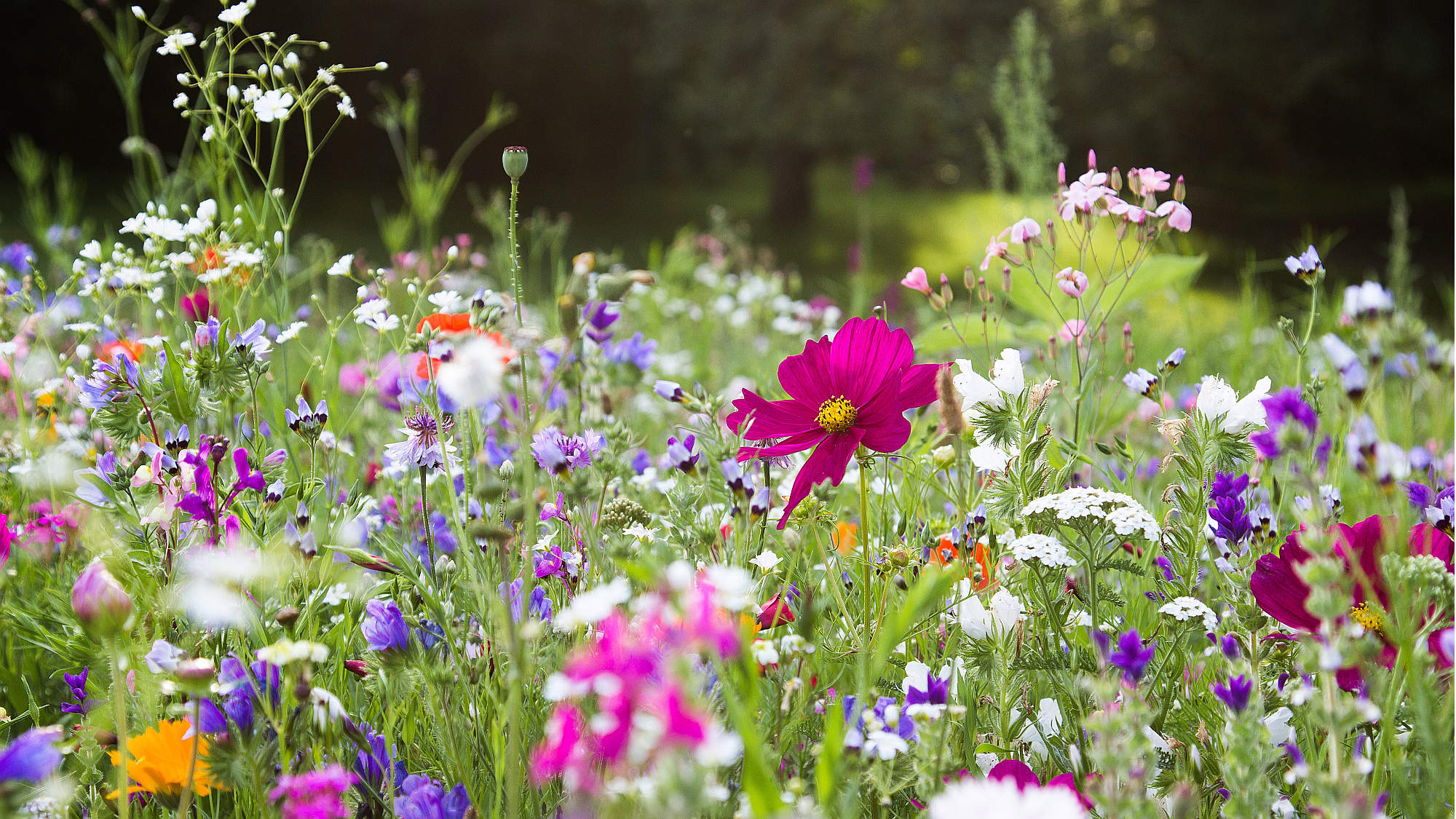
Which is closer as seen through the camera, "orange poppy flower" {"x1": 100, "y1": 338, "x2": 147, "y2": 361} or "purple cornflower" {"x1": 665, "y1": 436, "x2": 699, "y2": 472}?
"purple cornflower" {"x1": 665, "y1": 436, "x2": 699, "y2": 472}

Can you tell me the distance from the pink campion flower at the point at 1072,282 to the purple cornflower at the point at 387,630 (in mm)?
602

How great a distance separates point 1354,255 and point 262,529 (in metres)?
9.70

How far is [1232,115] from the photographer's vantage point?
1047 cm

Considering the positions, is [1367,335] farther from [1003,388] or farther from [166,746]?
[166,746]

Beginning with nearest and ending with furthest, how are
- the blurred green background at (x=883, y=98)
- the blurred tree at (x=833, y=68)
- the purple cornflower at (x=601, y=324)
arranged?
1. the purple cornflower at (x=601, y=324)
2. the blurred green background at (x=883, y=98)
3. the blurred tree at (x=833, y=68)

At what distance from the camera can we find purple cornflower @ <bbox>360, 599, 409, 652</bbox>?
69 cm

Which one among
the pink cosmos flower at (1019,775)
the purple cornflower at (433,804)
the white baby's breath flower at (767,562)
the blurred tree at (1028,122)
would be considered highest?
the blurred tree at (1028,122)

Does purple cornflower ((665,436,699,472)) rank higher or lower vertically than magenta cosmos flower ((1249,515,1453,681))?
higher

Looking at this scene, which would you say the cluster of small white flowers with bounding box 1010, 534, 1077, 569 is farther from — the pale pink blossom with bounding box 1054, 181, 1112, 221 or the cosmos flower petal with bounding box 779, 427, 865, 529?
the pale pink blossom with bounding box 1054, 181, 1112, 221

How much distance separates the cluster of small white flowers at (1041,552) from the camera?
0.72m

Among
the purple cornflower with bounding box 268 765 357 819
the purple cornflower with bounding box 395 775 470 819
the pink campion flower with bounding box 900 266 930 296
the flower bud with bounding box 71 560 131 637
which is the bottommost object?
the purple cornflower with bounding box 395 775 470 819

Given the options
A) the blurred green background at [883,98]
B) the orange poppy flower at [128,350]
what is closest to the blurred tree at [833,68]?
the blurred green background at [883,98]

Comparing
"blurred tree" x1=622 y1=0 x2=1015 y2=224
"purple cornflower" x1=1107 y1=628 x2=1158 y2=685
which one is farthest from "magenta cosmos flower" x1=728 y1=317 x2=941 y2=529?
"blurred tree" x1=622 y1=0 x2=1015 y2=224

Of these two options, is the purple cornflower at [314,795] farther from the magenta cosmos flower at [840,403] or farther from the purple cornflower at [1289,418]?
the purple cornflower at [1289,418]
